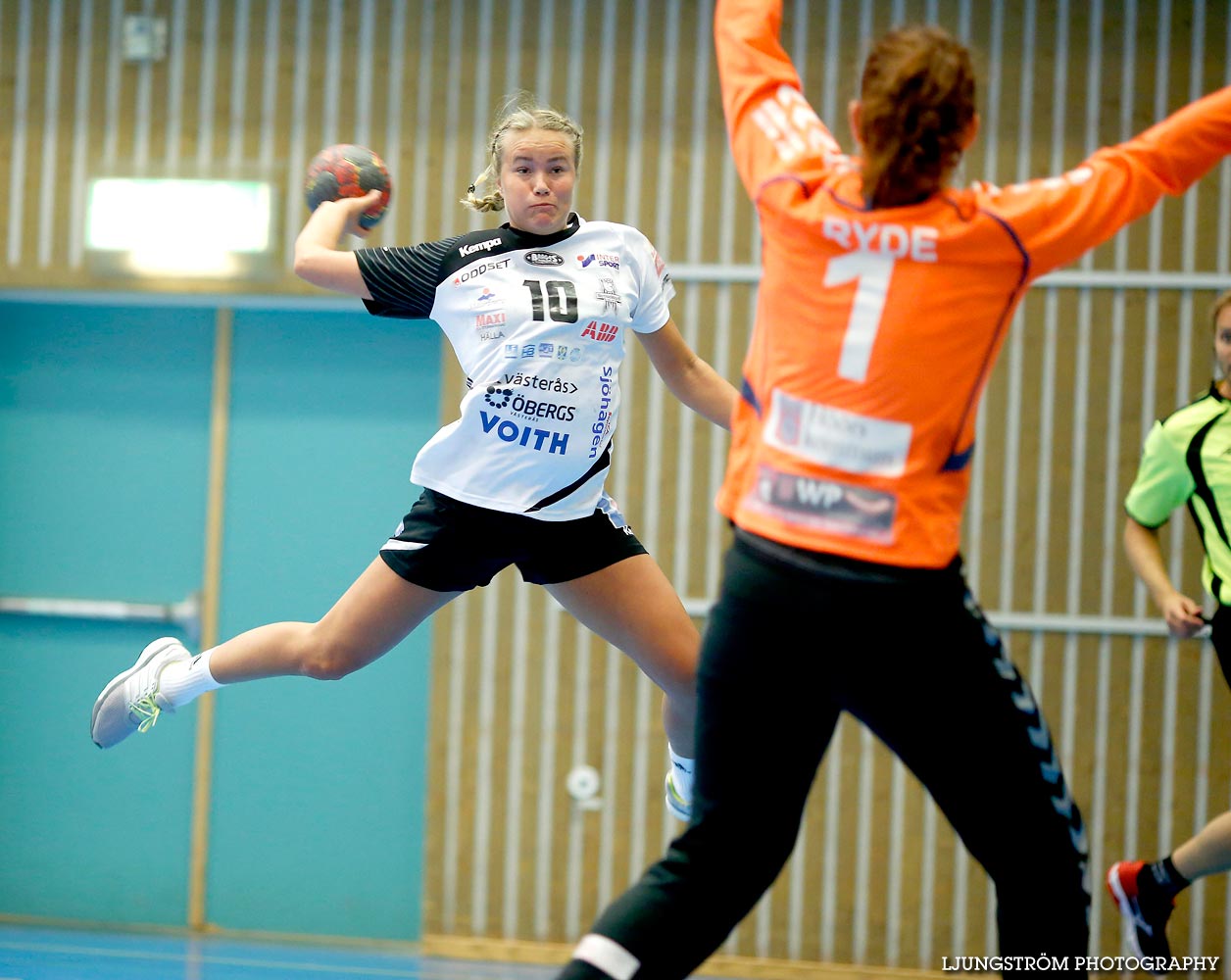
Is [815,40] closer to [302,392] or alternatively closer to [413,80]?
[413,80]

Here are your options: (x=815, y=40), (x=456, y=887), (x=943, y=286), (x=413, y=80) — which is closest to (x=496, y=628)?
(x=456, y=887)

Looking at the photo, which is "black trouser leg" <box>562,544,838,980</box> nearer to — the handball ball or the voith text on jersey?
the voith text on jersey

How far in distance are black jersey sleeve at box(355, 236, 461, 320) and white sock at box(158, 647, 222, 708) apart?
3.76 ft

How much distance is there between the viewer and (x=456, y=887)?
584 cm

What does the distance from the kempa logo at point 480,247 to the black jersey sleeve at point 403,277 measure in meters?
0.03

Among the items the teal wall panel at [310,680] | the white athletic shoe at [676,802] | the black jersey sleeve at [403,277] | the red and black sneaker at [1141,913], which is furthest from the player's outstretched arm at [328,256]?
the red and black sneaker at [1141,913]

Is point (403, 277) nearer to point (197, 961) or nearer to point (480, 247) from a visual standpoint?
point (480, 247)

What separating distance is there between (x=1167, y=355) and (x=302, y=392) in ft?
12.0

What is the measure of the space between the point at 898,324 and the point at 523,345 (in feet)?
4.10

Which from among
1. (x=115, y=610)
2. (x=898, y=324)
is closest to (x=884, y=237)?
(x=898, y=324)

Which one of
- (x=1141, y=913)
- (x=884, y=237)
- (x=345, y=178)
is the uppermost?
(x=345, y=178)

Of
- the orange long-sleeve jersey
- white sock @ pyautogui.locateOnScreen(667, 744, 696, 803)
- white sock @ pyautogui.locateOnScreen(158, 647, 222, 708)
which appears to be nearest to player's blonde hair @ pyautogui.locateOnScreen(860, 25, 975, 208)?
the orange long-sleeve jersey

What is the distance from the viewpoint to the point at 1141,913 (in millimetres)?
4184

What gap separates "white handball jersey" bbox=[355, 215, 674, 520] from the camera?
3.12 m
